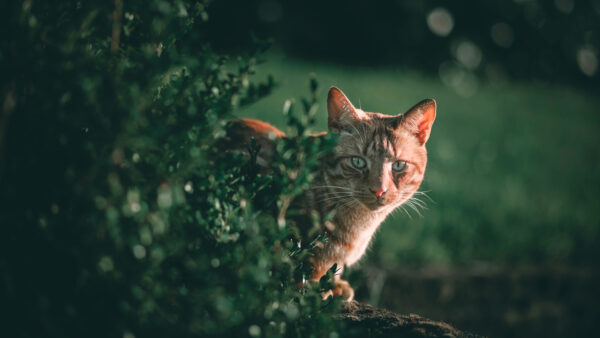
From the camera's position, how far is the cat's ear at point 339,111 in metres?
2.19

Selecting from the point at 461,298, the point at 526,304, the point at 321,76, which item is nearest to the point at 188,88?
the point at 461,298

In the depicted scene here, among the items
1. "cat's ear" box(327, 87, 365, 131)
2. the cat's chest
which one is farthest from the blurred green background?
"cat's ear" box(327, 87, 365, 131)

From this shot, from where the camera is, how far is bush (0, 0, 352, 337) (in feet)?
3.82

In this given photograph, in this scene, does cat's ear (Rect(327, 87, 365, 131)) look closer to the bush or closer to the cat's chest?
the cat's chest

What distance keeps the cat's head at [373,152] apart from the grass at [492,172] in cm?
56

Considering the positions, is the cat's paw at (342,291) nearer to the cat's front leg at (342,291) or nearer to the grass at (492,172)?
the cat's front leg at (342,291)

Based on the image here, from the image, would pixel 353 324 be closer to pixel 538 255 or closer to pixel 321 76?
pixel 538 255

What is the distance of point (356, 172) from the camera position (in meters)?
2.26

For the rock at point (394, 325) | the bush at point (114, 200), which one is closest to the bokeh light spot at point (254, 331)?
the bush at point (114, 200)

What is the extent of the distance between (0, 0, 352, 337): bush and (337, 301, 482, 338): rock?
367mm

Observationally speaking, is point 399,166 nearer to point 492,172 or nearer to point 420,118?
point 420,118

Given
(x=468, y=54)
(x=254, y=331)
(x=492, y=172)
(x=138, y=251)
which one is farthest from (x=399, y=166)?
(x=468, y=54)

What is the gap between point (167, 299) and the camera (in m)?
1.33

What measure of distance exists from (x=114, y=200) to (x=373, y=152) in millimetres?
1360
